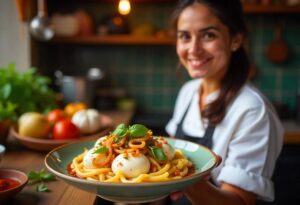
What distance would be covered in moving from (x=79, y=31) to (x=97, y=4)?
1.00 ft

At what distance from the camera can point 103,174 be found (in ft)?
3.12

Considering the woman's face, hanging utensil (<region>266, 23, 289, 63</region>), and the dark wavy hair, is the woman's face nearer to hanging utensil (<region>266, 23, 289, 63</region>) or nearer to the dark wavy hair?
the dark wavy hair

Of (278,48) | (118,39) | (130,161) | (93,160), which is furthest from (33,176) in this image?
(278,48)

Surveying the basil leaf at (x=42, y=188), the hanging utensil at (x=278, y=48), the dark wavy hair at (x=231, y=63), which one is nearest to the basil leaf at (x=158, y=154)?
the basil leaf at (x=42, y=188)

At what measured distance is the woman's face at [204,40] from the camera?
1435 millimetres

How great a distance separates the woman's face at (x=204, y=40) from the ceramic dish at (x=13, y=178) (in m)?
0.75

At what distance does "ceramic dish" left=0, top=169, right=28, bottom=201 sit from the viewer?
37.3 inches

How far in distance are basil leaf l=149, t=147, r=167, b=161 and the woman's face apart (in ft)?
1.86

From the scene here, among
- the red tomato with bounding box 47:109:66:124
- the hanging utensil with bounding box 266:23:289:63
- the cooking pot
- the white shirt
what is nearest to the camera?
the white shirt

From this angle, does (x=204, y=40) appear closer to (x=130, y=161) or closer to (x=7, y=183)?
(x=130, y=161)

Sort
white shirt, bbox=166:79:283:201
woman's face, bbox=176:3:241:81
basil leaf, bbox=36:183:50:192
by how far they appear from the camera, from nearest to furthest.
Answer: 1. basil leaf, bbox=36:183:50:192
2. white shirt, bbox=166:79:283:201
3. woman's face, bbox=176:3:241:81

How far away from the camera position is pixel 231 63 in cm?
157

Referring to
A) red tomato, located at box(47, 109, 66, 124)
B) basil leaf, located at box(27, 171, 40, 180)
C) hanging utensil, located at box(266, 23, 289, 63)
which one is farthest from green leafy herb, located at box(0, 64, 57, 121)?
hanging utensil, located at box(266, 23, 289, 63)

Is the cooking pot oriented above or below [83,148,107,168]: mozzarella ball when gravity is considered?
below
